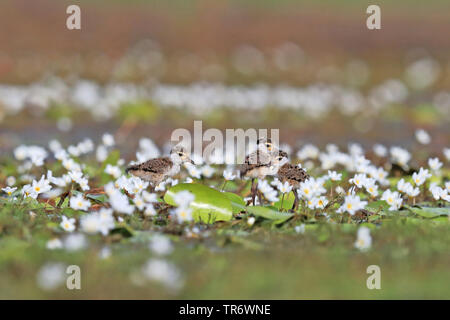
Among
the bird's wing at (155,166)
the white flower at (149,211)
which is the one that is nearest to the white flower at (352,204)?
the white flower at (149,211)

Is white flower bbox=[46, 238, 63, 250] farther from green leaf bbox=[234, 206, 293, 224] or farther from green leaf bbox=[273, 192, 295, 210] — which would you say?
green leaf bbox=[273, 192, 295, 210]

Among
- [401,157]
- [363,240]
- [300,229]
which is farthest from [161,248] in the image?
[401,157]

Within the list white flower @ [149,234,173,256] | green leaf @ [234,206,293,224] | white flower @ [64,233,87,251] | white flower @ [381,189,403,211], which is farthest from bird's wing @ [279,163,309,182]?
white flower @ [64,233,87,251]

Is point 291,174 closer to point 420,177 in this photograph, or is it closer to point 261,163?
point 261,163

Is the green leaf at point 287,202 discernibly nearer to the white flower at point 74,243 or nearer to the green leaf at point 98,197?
the green leaf at point 98,197

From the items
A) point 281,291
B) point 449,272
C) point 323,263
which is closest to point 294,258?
point 323,263
